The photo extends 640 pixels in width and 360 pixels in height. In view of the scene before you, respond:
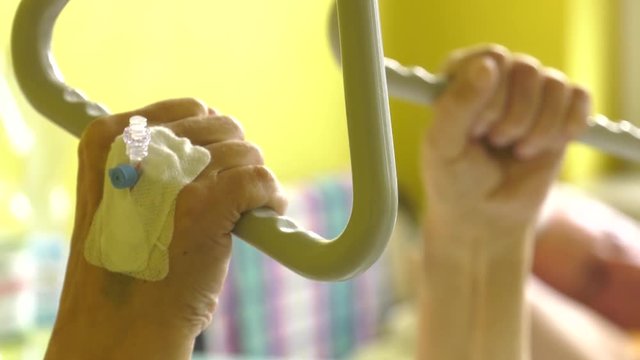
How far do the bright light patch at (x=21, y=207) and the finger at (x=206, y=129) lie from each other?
1.08m

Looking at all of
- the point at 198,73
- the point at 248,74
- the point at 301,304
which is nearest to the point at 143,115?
the point at 198,73

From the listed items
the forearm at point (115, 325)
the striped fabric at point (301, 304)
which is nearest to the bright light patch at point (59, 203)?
the striped fabric at point (301, 304)

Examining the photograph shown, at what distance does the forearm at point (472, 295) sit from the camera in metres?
0.91

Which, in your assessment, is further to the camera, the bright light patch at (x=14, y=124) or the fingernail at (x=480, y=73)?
the bright light patch at (x=14, y=124)

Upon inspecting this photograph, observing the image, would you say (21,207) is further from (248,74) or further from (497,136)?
(497,136)

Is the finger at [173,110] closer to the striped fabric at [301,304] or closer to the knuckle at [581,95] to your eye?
the knuckle at [581,95]

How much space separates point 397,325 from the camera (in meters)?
2.34

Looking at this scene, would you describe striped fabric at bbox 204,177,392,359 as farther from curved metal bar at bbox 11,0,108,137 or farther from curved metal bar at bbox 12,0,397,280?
curved metal bar at bbox 12,0,397,280

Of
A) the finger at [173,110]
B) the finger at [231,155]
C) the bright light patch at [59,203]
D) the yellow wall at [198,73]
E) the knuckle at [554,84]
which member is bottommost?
the bright light patch at [59,203]

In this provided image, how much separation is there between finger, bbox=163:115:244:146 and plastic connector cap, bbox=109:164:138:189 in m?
0.04

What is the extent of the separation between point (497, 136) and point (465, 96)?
0.07 m

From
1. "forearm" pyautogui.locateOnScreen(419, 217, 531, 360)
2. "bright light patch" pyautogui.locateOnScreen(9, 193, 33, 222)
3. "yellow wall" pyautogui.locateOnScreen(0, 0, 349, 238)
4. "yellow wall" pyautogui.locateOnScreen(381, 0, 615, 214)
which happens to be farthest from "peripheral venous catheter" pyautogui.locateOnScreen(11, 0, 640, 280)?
"yellow wall" pyautogui.locateOnScreen(381, 0, 615, 214)

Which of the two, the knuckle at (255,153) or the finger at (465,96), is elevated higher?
the knuckle at (255,153)

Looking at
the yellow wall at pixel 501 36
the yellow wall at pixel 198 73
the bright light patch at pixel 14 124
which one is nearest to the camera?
the bright light patch at pixel 14 124
